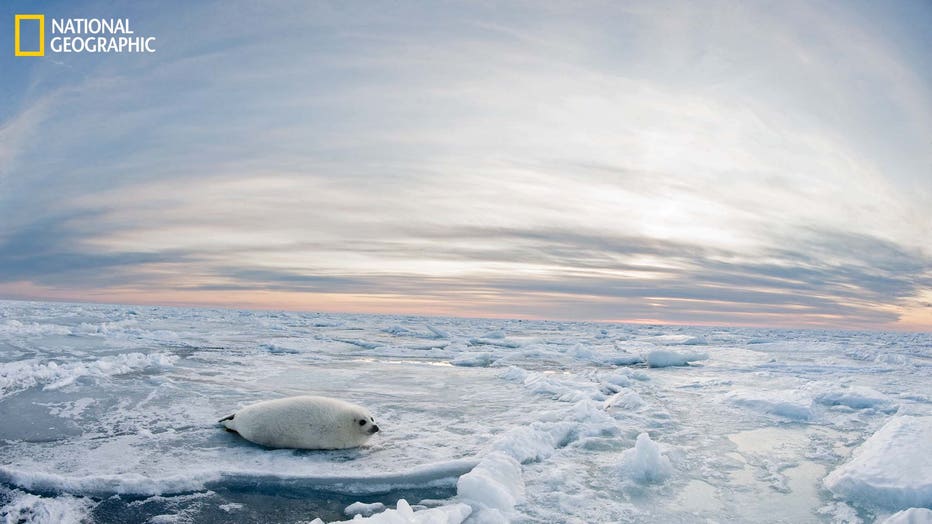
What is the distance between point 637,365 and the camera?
15.0 meters

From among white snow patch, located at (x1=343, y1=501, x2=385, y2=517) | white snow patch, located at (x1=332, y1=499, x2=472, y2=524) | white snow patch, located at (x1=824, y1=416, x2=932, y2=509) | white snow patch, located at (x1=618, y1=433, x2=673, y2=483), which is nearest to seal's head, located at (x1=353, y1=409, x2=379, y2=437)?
white snow patch, located at (x1=343, y1=501, x2=385, y2=517)

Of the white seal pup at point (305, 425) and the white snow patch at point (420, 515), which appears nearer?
the white snow patch at point (420, 515)

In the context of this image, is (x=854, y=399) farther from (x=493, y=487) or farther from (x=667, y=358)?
(x=493, y=487)

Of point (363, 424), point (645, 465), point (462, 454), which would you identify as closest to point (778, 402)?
point (645, 465)

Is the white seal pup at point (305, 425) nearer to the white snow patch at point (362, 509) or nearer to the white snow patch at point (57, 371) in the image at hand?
the white snow patch at point (362, 509)

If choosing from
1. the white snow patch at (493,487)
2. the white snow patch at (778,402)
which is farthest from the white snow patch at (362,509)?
the white snow patch at (778,402)

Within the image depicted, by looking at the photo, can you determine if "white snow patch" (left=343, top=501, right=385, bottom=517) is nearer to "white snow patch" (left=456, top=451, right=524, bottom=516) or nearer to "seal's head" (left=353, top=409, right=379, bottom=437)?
"white snow patch" (left=456, top=451, right=524, bottom=516)

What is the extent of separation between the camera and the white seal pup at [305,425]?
472 centimetres

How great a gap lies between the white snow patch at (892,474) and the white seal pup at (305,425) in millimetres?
3860

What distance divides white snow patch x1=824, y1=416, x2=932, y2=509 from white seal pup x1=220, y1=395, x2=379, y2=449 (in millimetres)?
3860

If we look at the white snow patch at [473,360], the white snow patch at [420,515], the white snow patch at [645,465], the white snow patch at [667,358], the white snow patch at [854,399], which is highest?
the white snow patch at [420,515]

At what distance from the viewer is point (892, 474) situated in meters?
3.95

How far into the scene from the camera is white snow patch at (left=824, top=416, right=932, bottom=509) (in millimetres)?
3680

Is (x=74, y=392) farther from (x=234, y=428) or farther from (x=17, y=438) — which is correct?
(x=234, y=428)
